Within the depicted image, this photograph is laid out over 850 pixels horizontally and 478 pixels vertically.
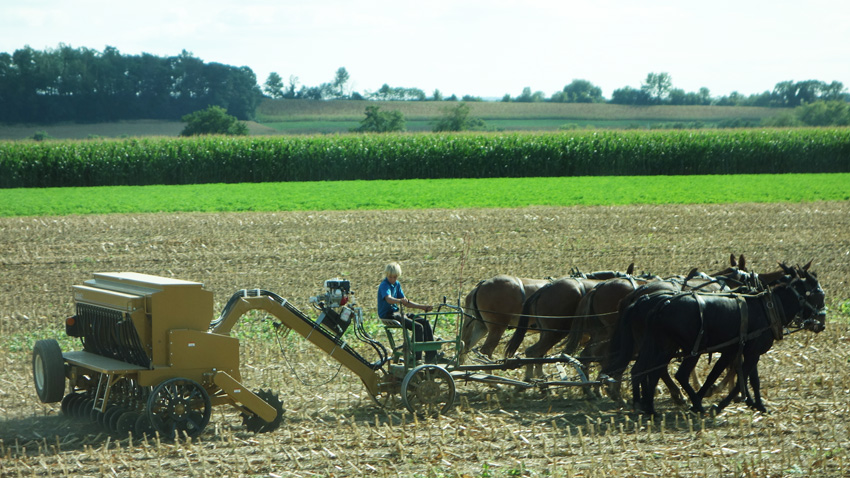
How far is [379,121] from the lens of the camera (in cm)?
6362

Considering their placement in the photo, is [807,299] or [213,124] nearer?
[807,299]

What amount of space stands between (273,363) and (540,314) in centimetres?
341

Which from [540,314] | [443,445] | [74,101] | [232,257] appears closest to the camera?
[443,445]

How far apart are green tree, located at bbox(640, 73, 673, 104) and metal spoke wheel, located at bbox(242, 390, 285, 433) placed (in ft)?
363

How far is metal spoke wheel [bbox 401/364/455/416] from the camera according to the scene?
8.05 m

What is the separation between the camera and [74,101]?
77562 mm

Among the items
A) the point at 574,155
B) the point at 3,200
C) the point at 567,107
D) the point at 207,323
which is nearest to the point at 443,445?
the point at 207,323

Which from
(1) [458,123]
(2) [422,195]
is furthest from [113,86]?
(2) [422,195]

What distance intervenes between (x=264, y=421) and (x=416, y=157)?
1382 inches

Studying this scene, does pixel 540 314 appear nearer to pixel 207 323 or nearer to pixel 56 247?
pixel 207 323

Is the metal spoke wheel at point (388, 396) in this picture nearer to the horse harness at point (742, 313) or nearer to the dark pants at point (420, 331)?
the dark pants at point (420, 331)

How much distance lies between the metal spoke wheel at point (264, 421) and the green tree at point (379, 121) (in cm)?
5465

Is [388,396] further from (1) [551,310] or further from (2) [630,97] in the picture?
(2) [630,97]

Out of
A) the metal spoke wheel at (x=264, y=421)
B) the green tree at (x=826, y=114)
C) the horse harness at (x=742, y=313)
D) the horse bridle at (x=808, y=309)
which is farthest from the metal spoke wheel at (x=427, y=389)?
the green tree at (x=826, y=114)
